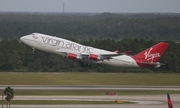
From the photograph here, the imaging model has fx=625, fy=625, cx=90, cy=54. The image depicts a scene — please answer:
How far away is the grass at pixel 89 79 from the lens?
301ft

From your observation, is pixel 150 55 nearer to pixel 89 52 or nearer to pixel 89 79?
pixel 89 52

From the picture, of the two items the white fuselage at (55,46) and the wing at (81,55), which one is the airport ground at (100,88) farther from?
the white fuselage at (55,46)

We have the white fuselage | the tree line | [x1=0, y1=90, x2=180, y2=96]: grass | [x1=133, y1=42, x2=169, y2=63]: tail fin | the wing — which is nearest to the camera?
[x1=0, y1=90, x2=180, y2=96]: grass

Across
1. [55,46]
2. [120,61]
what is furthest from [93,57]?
[55,46]

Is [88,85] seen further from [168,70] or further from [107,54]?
[168,70]

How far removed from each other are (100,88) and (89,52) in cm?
2290

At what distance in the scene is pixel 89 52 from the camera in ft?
351

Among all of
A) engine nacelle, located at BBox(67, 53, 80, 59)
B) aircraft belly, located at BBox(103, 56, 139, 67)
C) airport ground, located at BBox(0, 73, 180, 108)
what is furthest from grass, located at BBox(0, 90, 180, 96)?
aircraft belly, located at BBox(103, 56, 139, 67)

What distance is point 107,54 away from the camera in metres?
107

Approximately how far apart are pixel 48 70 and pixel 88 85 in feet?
76.5

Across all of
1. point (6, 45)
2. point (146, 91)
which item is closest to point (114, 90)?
point (146, 91)

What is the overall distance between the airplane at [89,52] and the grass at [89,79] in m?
2.66

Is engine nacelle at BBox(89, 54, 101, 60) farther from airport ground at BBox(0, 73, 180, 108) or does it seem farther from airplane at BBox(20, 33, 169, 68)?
airport ground at BBox(0, 73, 180, 108)

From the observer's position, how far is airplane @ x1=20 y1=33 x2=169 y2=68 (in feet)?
342
